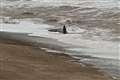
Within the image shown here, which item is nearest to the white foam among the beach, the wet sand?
the beach

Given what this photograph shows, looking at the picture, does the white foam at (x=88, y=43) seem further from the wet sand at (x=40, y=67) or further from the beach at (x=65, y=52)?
the wet sand at (x=40, y=67)

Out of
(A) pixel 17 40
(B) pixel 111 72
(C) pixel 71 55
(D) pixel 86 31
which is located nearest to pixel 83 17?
(D) pixel 86 31

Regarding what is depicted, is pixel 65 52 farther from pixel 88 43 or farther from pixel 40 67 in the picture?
pixel 40 67

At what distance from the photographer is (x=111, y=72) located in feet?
24.2

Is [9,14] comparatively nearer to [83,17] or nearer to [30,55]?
[83,17]

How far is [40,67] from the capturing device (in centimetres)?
753

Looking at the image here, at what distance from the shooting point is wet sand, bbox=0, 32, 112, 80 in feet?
22.4

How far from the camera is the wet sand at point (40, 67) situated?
6.82 m

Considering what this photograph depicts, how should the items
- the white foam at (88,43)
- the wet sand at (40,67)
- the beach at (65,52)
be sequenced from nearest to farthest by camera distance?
the wet sand at (40,67), the beach at (65,52), the white foam at (88,43)

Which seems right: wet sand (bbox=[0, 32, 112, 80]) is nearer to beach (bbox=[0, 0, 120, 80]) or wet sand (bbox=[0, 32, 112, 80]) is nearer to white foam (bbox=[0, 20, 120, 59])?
beach (bbox=[0, 0, 120, 80])

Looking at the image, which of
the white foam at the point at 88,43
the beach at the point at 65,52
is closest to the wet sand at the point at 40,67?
the beach at the point at 65,52

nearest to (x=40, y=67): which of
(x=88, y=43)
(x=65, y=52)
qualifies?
(x=65, y=52)

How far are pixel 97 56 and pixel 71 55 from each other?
633 mm

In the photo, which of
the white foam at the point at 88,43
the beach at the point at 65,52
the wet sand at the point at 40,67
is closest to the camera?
the wet sand at the point at 40,67
